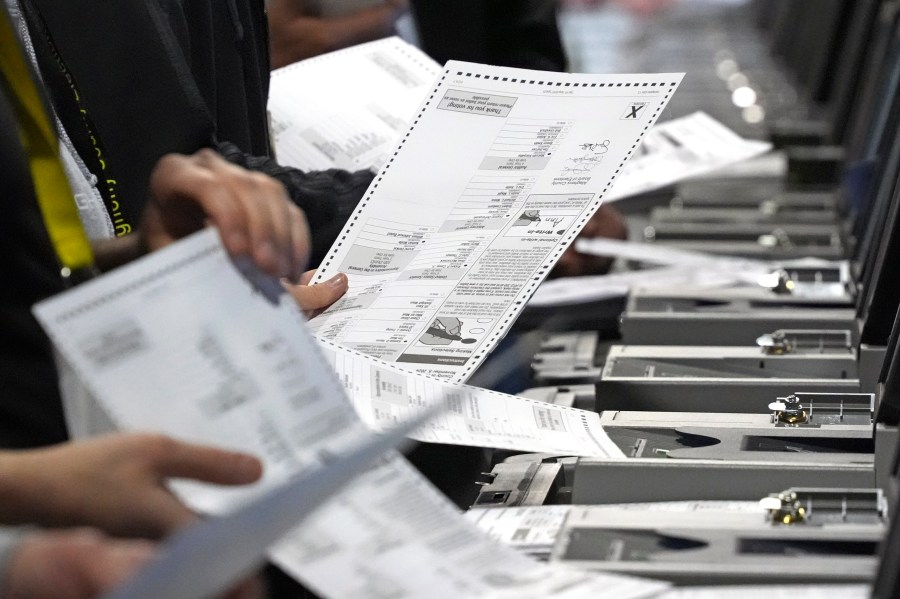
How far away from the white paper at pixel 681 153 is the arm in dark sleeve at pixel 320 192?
72 centimetres

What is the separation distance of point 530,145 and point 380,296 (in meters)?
0.21

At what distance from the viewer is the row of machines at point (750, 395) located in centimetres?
93

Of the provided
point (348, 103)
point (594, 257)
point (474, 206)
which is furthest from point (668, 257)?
point (474, 206)

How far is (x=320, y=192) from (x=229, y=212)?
0.62 meters

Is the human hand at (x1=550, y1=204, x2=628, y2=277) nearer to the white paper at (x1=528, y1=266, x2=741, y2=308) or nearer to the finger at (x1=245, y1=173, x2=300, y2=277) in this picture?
the white paper at (x1=528, y1=266, x2=741, y2=308)

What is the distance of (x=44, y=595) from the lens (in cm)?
70

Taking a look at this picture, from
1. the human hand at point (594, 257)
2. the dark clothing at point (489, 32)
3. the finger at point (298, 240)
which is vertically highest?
the finger at point (298, 240)

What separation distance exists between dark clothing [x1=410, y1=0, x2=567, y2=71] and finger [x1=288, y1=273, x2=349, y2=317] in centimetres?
169

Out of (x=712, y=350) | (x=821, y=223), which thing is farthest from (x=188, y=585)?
(x=821, y=223)

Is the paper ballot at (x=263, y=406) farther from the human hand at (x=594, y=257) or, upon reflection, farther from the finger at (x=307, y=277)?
the human hand at (x=594, y=257)

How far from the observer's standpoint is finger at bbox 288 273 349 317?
1195mm

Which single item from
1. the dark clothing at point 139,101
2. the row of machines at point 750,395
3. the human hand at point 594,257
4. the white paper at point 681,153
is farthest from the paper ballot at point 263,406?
the human hand at point 594,257

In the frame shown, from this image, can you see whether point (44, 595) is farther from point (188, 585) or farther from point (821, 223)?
point (821, 223)

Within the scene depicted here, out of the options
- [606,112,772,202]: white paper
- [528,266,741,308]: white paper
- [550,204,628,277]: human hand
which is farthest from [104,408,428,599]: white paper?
[550,204,628,277]: human hand
